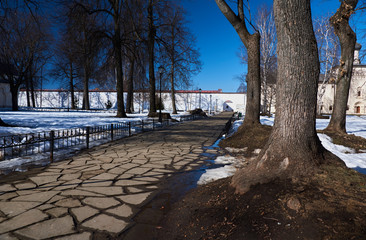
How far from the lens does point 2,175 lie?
4285mm

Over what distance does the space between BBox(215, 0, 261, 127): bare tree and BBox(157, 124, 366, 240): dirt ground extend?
18.3 feet

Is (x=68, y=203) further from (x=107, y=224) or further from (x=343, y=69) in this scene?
(x=343, y=69)

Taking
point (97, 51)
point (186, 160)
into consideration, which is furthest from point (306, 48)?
point (97, 51)

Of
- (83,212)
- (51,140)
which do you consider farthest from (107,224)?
(51,140)

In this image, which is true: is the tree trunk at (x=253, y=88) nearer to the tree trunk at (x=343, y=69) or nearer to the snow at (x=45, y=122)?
the tree trunk at (x=343, y=69)

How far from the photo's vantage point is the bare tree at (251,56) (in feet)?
23.7

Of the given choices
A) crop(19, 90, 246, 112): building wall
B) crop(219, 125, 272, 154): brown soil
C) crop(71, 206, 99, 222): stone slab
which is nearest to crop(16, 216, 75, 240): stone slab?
A: crop(71, 206, 99, 222): stone slab

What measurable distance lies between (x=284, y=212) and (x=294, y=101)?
1446 mm

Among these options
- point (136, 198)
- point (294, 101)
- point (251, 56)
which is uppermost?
point (251, 56)

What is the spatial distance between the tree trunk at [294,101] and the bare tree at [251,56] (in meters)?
3.99

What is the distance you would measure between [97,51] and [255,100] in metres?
12.9

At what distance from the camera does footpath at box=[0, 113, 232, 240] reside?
242 cm

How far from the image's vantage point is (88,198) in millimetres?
3248

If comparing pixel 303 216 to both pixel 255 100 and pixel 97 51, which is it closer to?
pixel 255 100
